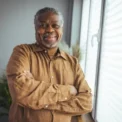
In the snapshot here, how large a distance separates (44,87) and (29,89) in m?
0.09

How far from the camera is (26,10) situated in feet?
10.6

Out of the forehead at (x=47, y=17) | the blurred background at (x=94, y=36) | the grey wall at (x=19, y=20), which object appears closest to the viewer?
the forehead at (x=47, y=17)

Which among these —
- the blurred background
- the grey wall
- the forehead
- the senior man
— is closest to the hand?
the senior man

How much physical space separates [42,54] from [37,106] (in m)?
0.36

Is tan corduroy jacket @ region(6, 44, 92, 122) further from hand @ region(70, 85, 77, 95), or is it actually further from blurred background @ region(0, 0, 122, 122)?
blurred background @ region(0, 0, 122, 122)

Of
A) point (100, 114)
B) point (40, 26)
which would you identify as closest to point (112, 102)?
point (100, 114)

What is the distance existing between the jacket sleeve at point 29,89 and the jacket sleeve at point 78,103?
0.15ft

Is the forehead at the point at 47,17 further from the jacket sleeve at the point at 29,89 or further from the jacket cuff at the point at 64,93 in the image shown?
the jacket cuff at the point at 64,93

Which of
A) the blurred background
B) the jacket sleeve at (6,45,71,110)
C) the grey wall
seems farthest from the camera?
the grey wall

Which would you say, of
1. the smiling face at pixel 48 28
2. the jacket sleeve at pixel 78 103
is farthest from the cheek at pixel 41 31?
the jacket sleeve at pixel 78 103

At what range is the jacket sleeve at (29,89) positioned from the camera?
46.3 inches

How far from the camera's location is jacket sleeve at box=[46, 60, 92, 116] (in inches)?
50.0

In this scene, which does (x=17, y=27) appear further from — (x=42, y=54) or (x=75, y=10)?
(x=42, y=54)

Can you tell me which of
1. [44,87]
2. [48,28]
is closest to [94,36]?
[48,28]
